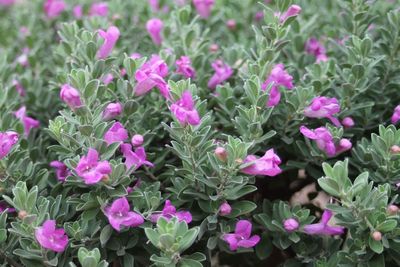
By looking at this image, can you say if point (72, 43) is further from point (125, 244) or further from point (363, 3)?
point (363, 3)

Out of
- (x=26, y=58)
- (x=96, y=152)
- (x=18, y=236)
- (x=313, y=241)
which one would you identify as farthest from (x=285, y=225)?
(x=26, y=58)

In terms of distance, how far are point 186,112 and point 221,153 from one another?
166 mm

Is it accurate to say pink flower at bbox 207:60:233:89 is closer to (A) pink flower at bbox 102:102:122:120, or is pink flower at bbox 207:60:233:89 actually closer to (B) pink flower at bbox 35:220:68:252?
(A) pink flower at bbox 102:102:122:120

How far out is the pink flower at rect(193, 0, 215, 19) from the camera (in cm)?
296

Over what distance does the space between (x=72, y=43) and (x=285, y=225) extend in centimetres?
116

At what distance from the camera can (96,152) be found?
1734 mm

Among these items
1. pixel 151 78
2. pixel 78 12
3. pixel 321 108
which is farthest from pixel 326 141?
pixel 78 12

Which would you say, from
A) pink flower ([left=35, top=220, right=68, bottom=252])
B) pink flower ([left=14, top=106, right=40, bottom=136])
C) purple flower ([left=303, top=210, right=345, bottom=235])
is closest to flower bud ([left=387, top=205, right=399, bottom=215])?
purple flower ([left=303, top=210, right=345, bottom=235])

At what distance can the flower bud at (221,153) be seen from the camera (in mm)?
1733

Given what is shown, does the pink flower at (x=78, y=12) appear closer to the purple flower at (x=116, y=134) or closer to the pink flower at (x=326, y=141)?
the purple flower at (x=116, y=134)

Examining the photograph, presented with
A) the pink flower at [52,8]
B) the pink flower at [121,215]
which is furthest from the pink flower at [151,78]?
the pink flower at [52,8]

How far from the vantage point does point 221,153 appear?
174cm

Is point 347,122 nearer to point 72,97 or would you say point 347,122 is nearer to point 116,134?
point 116,134

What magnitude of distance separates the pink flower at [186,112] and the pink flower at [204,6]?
1.25 m
